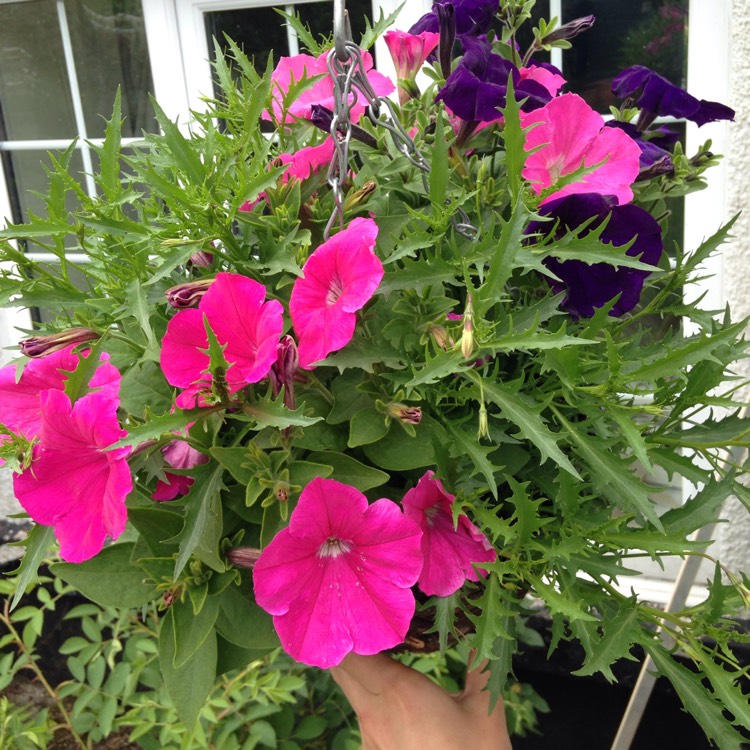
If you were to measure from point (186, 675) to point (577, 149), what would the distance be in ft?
1.49

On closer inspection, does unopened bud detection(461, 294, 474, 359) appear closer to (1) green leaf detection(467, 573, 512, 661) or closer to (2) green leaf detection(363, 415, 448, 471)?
(2) green leaf detection(363, 415, 448, 471)

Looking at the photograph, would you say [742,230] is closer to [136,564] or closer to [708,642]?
[708,642]

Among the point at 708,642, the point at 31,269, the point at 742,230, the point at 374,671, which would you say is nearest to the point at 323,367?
the point at 31,269

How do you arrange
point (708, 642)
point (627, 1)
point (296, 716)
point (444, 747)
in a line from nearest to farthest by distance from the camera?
point (444, 747) < point (627, 1) < point (708, 642) < point (296, 716)

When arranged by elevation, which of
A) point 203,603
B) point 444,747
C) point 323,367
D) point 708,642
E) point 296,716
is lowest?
point 296,716

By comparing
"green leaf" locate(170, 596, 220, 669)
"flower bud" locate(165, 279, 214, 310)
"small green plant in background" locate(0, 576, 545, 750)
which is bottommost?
"small green plant in background" locate(0, 576, 545, 750)

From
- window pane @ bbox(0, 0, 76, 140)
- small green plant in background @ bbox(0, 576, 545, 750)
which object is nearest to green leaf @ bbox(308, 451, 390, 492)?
small green plant in background @ bbox(0, 576, 545, 750)

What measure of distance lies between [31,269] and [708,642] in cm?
153

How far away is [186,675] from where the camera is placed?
489mm

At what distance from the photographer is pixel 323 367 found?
52 cm

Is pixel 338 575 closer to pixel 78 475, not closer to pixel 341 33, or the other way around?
pixel 78 475

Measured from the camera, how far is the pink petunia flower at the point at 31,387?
1.55ft

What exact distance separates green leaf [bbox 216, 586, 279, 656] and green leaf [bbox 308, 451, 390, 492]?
0.39 feet

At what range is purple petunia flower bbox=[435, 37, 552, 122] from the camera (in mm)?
490
